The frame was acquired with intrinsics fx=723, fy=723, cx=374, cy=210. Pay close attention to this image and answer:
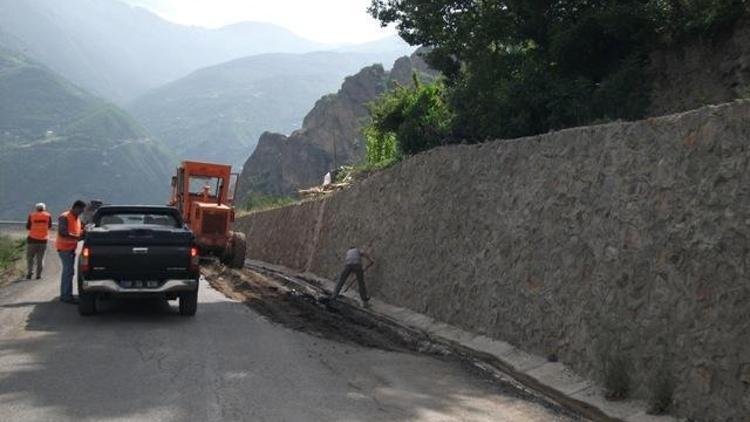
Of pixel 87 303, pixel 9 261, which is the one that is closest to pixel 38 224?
pixel 87 303

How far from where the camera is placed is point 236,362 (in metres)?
9.37

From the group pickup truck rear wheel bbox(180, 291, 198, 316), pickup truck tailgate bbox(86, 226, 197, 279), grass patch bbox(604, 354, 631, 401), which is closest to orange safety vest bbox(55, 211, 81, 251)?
pickup truck tailgate bbox(86, 226, 197, 279)

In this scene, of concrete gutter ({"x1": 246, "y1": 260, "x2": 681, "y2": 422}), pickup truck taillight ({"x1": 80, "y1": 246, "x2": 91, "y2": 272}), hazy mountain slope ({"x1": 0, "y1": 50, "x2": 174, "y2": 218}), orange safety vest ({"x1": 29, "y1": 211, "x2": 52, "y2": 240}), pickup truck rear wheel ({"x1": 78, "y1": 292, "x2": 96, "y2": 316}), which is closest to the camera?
concrete gutter ({"x1": 246, "y1": 260, "x2": 681, "y2": 422})

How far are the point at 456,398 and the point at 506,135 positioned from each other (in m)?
10.3

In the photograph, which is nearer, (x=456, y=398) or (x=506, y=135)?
(x=456, y=398)

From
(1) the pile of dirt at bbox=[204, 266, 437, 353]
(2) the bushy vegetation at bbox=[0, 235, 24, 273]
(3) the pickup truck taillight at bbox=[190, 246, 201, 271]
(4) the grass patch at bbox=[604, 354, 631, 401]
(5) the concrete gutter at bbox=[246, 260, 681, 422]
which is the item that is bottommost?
(2) the bushy vegetation at bbox=[0, 235, 24, 273]

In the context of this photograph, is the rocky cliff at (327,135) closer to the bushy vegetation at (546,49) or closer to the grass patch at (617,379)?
the bushy vegetation at (546,49)

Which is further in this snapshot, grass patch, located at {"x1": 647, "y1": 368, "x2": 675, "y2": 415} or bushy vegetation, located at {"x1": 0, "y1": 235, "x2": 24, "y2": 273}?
bushy vegetation, located at {"x1": 0, "y1": 235, "x2": 24, "y2": 273}

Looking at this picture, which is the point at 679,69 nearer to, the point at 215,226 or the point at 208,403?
the point at 208,403

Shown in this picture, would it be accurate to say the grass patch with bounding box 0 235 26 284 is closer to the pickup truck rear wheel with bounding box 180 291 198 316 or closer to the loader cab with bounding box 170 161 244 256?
the loader cab with bounding box 170 161 244 256

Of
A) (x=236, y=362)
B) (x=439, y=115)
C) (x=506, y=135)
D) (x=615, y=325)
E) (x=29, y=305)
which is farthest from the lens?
(x=439, y=115)

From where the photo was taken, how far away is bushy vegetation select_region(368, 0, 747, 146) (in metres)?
15.9

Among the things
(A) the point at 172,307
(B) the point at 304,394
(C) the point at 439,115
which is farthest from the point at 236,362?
(C) the point at 439,115

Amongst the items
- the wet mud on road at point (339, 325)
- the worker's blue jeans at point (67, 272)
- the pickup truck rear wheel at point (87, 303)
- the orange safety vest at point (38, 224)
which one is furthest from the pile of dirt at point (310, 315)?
the orange safety vest at point (38, 224)
